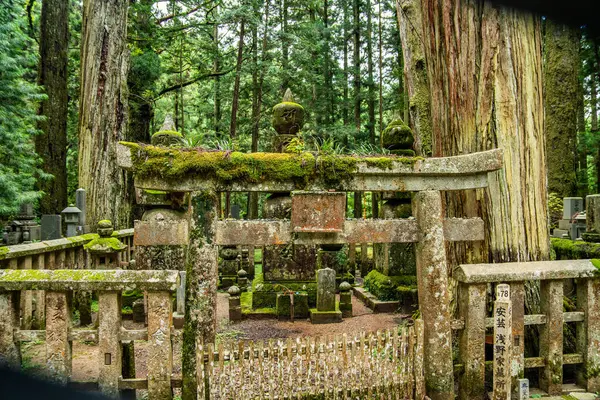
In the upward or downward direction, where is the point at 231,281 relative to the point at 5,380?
downward

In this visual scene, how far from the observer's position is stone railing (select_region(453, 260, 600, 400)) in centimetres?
391

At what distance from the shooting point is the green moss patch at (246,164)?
3.65 meters

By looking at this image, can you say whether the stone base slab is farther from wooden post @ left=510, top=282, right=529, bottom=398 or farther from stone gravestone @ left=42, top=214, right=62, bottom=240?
stone gravestone @ left=42, top=214, right=62, bottom=240

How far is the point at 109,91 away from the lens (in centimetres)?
952

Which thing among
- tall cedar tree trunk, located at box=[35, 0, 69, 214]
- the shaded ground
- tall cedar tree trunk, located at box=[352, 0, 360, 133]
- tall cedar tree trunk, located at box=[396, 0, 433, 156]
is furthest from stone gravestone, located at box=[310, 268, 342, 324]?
tall cedar tree trunk, located at box=[352, 0, 360, 133]

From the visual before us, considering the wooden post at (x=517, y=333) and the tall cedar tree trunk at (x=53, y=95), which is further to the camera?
the tall cedar tree trunk at (x=53, y=95)

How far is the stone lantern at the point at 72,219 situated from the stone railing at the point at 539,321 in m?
8.46

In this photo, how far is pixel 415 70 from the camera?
961 cm

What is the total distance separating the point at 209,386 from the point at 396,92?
A: 18.9 meters

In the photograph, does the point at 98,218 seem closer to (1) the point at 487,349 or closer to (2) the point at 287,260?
(2) the point at 287,260

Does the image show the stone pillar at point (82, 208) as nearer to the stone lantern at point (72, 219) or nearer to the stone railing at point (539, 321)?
the stone lantern at point (72, 219)

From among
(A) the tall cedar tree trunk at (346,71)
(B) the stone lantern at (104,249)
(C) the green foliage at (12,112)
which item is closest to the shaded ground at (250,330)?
(B) the stone lantern at (104,249)

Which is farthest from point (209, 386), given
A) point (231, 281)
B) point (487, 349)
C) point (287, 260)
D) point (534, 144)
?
point (231, 281)

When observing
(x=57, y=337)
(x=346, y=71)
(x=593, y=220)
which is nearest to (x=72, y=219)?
(x=57, y=337)
